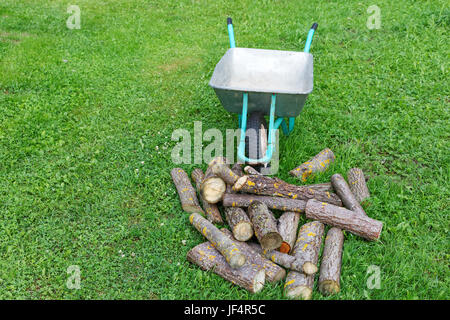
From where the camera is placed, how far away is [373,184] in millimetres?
3949

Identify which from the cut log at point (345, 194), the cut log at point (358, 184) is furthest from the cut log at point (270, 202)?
the cut log at point (358, 184)

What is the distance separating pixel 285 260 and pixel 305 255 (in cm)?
16

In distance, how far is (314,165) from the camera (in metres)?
4.09

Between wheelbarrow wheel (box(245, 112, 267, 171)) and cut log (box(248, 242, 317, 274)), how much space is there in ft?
2.84

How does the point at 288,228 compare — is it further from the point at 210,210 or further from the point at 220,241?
the point at 210,210

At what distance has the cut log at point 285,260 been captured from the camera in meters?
3.00

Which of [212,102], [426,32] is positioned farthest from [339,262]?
[426,32]

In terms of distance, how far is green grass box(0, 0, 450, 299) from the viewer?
3.21 meters

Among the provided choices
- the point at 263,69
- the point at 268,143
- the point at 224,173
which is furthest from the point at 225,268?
the point at 263,69

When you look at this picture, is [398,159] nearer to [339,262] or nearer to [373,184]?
[373,184]

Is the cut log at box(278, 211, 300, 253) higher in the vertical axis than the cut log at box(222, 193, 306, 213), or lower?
lower

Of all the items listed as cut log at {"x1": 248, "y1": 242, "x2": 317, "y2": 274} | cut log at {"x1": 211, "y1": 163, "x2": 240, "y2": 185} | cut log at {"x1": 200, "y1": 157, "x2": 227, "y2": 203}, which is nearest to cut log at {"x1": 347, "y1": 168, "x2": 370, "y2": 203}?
cut log at {"x1": 248, "y1": 242, "x2": 317, "y2": 274}

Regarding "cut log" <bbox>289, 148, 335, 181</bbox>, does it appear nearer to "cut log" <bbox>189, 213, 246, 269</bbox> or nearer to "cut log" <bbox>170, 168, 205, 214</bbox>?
"cut log" <bbox>170, 168, 205, 214</bbox>

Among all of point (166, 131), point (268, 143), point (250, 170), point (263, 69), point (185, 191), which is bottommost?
point (185, 191)
